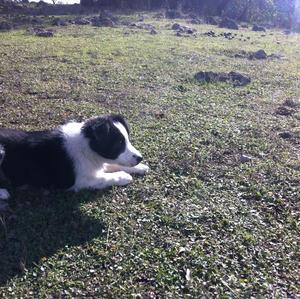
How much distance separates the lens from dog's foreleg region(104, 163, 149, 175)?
231 inches

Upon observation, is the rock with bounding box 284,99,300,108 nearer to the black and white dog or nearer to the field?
the field

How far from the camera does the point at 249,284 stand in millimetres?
4098

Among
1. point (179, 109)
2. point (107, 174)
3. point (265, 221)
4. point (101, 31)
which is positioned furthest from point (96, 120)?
point (101, 31)

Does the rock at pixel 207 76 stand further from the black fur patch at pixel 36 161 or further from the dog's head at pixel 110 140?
the black fur patch at pixel 36 161

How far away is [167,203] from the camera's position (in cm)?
538

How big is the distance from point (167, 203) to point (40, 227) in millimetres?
1450

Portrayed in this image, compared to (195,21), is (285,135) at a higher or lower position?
lower

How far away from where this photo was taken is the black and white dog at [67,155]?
5.21 meters

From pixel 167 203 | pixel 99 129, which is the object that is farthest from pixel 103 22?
pixel 167 203

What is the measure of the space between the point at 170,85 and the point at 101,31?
394 inches

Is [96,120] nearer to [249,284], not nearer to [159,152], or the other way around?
[159,152]

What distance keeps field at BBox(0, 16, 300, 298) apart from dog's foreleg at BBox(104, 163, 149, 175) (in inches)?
4.5

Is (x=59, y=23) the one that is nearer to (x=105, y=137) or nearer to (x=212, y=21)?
(x=212, y=21)

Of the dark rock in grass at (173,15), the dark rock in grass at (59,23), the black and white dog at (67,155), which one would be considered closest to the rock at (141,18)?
the dark rock in grass at (173,15)
